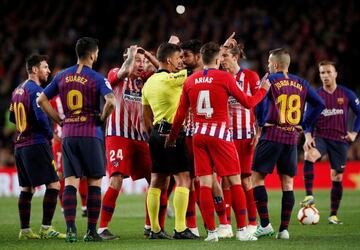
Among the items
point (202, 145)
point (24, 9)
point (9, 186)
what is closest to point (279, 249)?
point (202, 145)

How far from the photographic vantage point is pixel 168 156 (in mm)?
10281

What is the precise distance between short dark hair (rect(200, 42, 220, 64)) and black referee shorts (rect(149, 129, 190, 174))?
3.65 feet

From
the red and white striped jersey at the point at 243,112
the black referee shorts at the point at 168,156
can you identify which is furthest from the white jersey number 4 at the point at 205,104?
the red and white striped jersey at the point at 243,112

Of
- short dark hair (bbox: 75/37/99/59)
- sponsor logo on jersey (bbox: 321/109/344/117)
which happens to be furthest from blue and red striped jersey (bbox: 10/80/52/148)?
sponsor logo on jersey (bbox: 321/109/344/117)

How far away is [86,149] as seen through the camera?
32.6 feet

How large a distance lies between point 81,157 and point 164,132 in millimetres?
1078

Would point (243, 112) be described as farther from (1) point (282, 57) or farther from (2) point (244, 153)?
(1) point (282, 57)

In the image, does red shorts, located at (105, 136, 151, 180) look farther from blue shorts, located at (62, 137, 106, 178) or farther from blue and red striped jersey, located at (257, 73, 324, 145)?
blue and red striped jersey, located at (257, 73, 324, 145)

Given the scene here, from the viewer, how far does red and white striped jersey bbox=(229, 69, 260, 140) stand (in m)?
10.9

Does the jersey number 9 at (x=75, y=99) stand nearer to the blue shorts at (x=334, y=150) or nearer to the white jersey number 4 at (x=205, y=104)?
the white jersey number 4 at (x=205, y=104)

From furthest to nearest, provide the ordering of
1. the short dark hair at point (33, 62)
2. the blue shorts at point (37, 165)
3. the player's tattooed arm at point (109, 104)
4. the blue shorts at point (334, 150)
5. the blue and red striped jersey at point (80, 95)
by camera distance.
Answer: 1. the blue shorts at point (334, 150)
2. the short dark hair at point (33, 62)
3. the blue shorts at point (37, 165)
4. the blue and red striped jersey at point (80, 95)
5. the player's tattooed arm at point (109, 104)

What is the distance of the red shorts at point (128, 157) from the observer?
10688 mm

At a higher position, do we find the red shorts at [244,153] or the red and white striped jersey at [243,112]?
the red and white striped jersey at [243,112]

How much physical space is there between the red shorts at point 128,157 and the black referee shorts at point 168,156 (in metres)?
0.49
